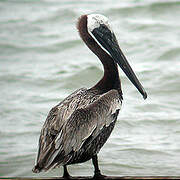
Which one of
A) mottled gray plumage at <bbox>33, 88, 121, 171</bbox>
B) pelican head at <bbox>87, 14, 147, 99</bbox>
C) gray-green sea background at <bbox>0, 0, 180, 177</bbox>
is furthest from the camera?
gray-green sea background at <bbox>0, 0, 180, 177</bbox>

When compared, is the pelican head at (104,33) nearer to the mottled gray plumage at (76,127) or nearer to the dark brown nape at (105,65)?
the dark brown nape at (105,65)

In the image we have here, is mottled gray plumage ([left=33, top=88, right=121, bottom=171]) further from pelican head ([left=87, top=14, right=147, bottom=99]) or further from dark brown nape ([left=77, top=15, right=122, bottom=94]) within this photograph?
pelican head ([left=87, top=14, right=147, bottom=99])

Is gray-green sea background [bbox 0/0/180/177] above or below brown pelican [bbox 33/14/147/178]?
below

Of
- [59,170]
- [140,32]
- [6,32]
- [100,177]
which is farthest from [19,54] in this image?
[100,177]

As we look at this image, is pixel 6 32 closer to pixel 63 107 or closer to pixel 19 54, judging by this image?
pixel 19 54

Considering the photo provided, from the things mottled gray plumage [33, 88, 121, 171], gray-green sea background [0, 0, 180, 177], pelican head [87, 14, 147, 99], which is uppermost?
pelican head [87, 14, 147, 99]

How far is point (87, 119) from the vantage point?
5.18m

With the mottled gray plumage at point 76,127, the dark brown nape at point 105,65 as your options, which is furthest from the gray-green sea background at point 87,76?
the mottled gray plumage at point 76,127

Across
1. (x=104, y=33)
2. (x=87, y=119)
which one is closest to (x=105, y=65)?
(x=104, y=33)

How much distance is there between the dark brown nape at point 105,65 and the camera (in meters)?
5.60

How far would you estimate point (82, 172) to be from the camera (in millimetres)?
7316

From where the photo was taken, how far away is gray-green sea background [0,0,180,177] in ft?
25.4

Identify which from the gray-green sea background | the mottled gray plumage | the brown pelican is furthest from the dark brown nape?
the gray-green sea background

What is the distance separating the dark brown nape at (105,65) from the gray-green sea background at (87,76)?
1.97 meters
